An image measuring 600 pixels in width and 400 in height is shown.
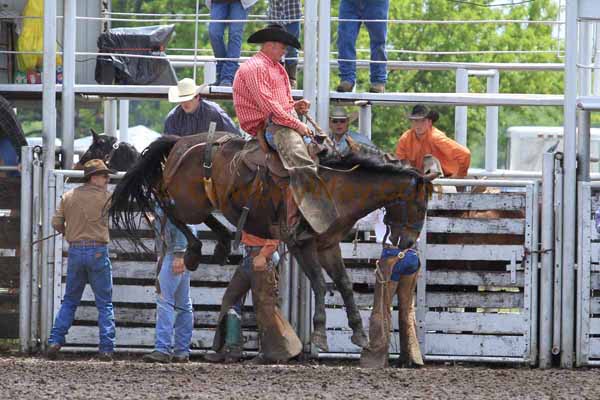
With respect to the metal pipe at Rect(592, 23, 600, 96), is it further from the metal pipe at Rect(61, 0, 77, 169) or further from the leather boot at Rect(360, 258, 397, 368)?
the metal pipe at Rect(61, 0, 77, 169)

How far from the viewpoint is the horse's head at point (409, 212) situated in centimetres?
1049

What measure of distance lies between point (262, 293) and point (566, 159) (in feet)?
9.61

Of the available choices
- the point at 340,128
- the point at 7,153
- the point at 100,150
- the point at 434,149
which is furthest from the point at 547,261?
the point at 7,153

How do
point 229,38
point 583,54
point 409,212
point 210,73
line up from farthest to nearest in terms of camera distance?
point 210,73 < point 229,38 < point 583,54 < point 409,212

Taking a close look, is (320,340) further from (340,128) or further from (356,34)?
(356,34)

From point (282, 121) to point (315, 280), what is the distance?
1309 millimetres

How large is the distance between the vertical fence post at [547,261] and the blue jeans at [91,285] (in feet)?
12.6

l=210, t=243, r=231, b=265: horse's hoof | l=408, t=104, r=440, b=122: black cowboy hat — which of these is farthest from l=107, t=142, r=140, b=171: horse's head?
l=408, t=104, r=440, b=122: black cowboy hat

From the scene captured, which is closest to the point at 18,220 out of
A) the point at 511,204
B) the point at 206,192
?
the point at 206,192

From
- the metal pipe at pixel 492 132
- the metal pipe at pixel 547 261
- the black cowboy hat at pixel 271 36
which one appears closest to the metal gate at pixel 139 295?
the black cowboy hat at pixel 271 36

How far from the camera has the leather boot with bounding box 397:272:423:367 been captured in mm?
11070

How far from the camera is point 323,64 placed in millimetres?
11711

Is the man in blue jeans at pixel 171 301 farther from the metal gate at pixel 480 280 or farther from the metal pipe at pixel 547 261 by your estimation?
the metal pipe at pixel 547 261

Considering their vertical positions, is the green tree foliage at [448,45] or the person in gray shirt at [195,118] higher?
the green tree foliage at [448,45]
